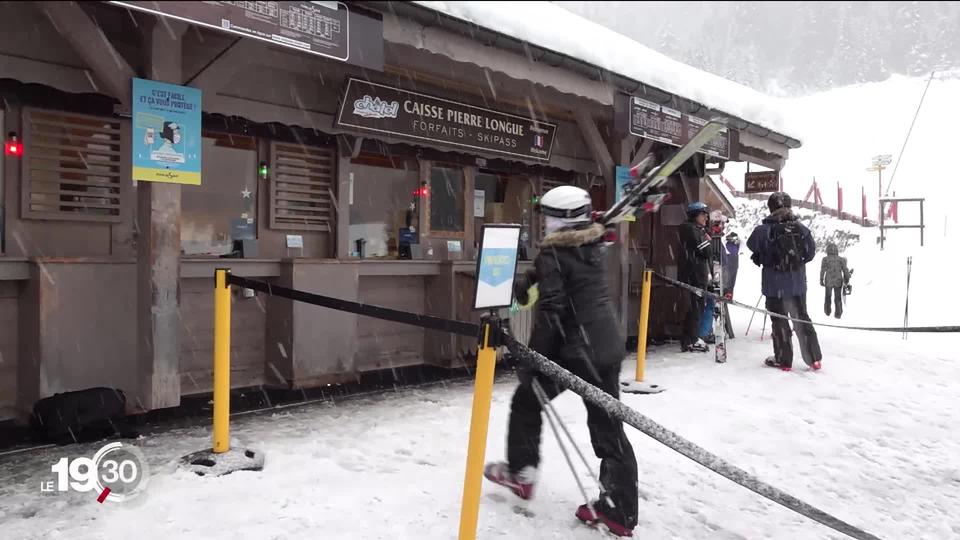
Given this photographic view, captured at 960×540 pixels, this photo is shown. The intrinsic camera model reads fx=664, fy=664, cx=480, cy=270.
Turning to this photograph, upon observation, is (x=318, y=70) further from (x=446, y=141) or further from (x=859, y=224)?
(x=859, y=224)

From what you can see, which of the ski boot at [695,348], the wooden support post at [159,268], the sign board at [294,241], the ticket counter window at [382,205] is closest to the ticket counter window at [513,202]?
the ticket counter window at [382,205]

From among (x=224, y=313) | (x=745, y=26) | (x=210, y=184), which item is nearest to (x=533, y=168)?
(x=210, y=184)

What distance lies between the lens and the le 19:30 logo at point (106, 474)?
362 cm

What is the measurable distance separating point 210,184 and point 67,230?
1.31m

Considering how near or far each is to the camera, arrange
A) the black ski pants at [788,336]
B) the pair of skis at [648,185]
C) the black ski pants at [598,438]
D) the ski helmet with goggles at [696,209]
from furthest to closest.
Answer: the ski helmet with goggles at [696,209], the black ski pants at [788,336], the pair of skis at [648,185], the black ski pants at [598,438]

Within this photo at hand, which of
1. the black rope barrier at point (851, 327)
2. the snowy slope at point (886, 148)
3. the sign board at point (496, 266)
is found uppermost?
the snowy slope at point (886, 148)

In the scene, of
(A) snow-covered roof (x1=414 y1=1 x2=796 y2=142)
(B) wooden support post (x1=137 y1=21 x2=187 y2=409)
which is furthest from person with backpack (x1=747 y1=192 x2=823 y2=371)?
(B) wooden support post (x1=137 y1=21 x2=187 y2=409)

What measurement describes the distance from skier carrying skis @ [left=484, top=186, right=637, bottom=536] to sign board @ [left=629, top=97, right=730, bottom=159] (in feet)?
11.9

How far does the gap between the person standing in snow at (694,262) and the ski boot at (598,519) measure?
5654mm

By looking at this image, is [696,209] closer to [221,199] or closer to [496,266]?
[221,199]

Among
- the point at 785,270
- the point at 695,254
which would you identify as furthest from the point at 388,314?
the point at 695,254

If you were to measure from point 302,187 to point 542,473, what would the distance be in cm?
406

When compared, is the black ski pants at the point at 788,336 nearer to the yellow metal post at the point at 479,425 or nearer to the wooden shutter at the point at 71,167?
the yellow metal post at the point at 479,425

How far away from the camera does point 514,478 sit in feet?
11.9
